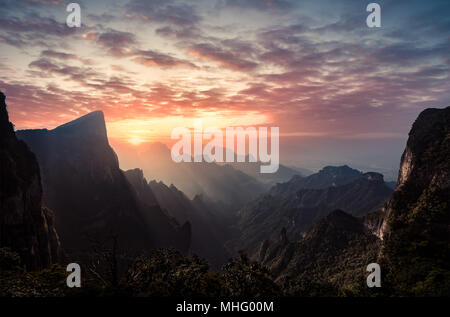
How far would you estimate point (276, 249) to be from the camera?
593 feet

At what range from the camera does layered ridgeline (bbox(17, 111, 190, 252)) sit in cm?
13012

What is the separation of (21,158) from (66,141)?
10147cm

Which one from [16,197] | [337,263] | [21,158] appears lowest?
[337,263]

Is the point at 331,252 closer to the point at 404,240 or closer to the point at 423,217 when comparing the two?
the point at 423,217

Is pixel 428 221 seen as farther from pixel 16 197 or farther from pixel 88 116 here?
pixel 88 116

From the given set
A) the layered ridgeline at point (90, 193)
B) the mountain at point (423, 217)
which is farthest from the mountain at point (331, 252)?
the layered ridgeline at point (90, 193)

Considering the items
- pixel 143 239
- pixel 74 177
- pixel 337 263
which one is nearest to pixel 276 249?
pixel 337 263

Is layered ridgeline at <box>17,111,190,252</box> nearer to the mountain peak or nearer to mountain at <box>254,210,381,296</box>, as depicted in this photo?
the mountain peak

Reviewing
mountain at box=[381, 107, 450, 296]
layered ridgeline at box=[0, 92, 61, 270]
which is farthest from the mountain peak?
mountain at box=[381, 107, 450, 296]

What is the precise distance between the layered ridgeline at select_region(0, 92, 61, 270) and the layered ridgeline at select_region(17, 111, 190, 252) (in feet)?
146

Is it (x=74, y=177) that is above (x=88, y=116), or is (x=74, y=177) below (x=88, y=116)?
below

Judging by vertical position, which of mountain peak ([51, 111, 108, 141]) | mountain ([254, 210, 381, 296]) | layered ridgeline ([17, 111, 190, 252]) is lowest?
mountain ([254, 210, 381, 296])

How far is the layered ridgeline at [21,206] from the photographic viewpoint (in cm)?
5728

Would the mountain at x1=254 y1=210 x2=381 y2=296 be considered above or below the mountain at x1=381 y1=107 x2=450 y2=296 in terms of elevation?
below
